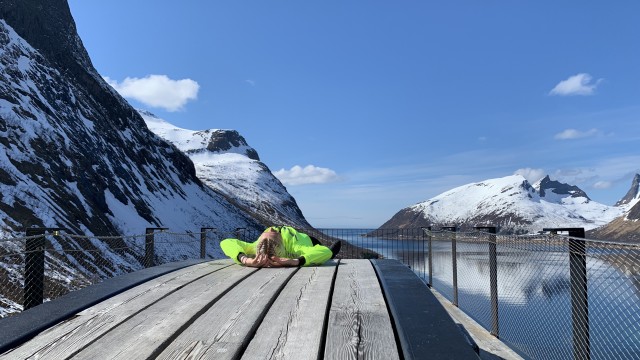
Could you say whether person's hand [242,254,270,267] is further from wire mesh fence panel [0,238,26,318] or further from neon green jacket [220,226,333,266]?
wire mesh fence panel [0,238,26,318]

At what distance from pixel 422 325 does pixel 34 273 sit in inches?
205

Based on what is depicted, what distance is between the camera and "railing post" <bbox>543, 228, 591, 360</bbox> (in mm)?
5055

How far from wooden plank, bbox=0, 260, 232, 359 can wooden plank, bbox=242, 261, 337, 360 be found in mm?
985

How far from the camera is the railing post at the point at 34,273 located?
6012 mm

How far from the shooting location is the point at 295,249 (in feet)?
20.4

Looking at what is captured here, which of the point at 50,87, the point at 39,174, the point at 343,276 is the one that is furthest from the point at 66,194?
the point at 343,276

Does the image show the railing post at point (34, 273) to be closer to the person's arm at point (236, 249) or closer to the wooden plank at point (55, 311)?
the wooden plank at point (55, 311)

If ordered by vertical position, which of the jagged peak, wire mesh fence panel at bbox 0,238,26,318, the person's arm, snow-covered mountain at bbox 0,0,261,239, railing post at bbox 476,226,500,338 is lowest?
wire mesh fence panel at bbox 0,238,26,318

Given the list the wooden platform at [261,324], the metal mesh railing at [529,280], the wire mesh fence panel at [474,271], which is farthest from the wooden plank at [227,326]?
the wire mesh fence panel at [474,271]

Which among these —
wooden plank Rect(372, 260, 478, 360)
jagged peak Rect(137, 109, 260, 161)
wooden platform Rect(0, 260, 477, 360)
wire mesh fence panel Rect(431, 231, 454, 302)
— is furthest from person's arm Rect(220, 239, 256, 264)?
jagged peak Rect(137, 109, 260, 161)

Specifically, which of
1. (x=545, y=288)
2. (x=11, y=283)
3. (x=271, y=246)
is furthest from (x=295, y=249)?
(x=11, y=283)

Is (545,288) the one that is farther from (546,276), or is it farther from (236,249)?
(236,249)

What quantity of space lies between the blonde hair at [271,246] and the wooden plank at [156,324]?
1.29 metres

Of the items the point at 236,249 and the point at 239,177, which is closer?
the point at 236,249
